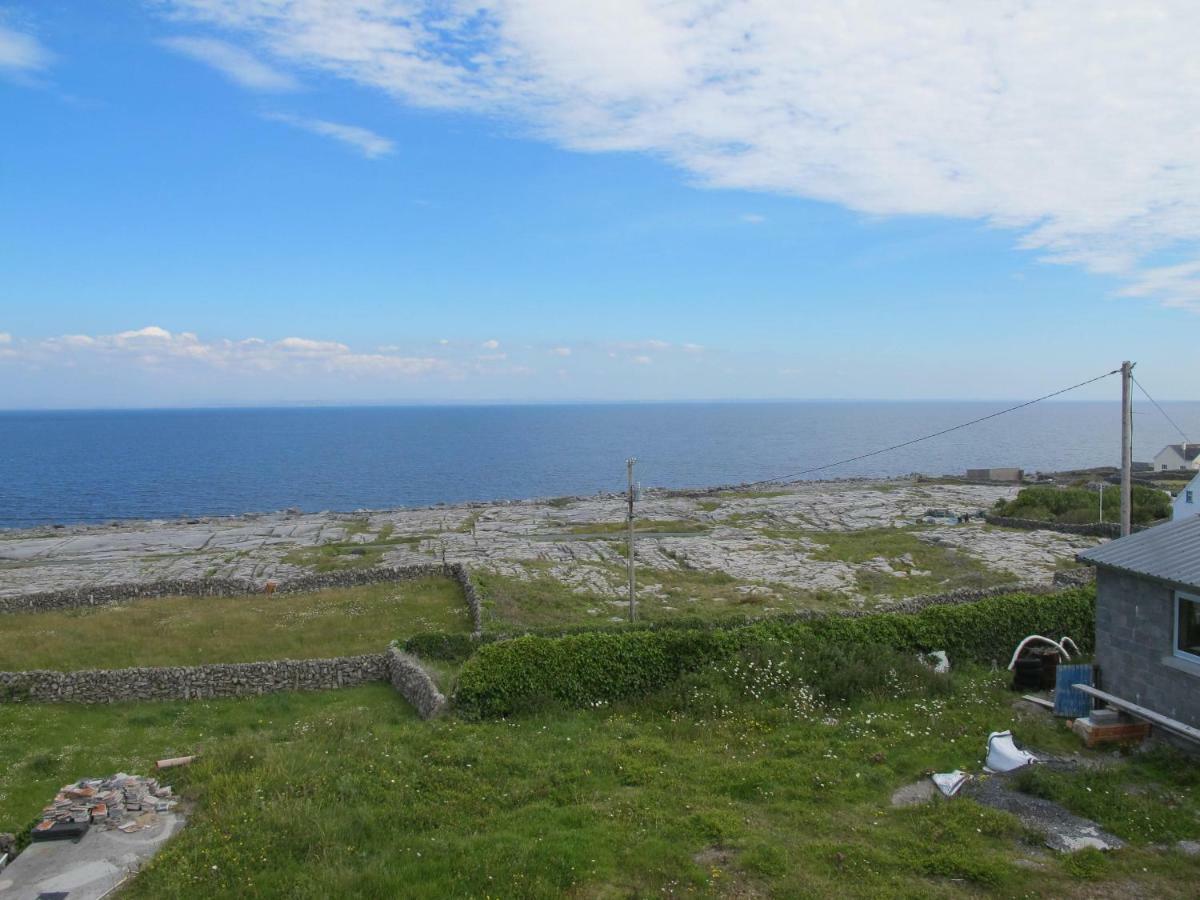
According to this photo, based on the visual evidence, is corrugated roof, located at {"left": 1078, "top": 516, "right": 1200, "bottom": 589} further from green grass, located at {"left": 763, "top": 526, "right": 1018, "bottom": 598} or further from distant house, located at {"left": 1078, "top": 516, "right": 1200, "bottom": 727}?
green grass, located at {"left": 763, "top": 526, "right": 1018, "bottom": 598}

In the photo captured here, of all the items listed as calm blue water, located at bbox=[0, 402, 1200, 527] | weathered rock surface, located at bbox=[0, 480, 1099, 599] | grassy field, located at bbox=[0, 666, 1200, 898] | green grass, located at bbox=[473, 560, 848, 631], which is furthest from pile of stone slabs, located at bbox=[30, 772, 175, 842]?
calm blue water, located at bbox=[0, 402, 1200, 527]

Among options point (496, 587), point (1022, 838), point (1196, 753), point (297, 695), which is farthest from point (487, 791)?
point (496, 587)

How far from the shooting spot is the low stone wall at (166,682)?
21.3 meters

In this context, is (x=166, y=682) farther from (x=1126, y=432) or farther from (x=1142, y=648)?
(x=1126, y=432)

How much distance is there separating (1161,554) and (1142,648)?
5.95 ft

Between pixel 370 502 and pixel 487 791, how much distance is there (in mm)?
95087

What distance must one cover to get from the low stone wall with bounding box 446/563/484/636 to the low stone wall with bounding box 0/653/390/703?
5147 millimetres

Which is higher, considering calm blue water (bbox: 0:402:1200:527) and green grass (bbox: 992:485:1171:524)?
green grass (bbox: 992:485:1171:524)

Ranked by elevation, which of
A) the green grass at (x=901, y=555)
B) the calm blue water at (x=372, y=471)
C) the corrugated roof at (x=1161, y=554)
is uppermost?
the corrugated roof at (x=1161, y=554)

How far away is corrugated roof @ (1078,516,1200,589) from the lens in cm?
1324

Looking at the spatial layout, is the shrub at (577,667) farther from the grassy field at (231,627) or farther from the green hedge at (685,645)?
the grassy field at (231,627)

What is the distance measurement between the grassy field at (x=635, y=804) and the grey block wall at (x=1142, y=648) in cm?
123

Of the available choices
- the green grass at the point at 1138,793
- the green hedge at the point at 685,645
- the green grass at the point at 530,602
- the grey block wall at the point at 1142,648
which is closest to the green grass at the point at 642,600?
the green grass at the point at 530,602

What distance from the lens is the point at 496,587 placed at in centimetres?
3472
